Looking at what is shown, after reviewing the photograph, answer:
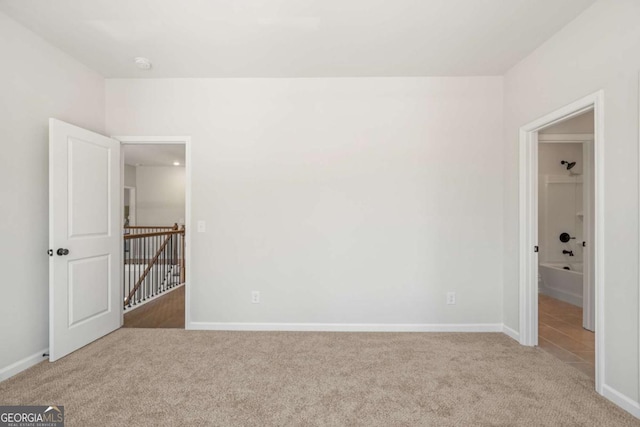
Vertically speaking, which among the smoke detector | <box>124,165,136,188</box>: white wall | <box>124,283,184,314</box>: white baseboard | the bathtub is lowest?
<box>124,283,184,314</box>: white baseboard

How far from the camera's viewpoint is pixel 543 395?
2.07m

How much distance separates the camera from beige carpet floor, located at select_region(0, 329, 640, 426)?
1839mm

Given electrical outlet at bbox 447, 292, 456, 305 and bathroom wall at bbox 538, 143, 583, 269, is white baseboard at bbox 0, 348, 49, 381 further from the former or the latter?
bathroom wall at bbox 538, 143, 583, 269

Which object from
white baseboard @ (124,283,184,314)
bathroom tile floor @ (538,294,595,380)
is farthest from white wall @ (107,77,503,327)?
white baseboard @ (124,283,184,314)

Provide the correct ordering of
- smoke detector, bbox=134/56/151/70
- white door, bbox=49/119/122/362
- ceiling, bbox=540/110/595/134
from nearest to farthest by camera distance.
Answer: white door, bbox=49/119/122/362 < smoke detector, bbox=134/56/151/70 < ceiling, bbox=540/110/595/134

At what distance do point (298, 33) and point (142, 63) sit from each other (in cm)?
157

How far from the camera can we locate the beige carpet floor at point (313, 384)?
1839mm

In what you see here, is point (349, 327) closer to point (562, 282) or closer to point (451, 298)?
point (451, 298)

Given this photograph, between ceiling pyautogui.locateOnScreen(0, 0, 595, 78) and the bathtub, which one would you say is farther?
the bathtub

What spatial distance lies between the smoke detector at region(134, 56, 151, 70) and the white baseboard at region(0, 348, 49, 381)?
2.65 meters

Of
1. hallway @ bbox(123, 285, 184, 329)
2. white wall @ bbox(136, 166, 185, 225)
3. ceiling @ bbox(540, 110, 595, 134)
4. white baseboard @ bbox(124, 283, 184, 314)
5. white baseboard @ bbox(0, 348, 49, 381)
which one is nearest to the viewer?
white baseboard @ bbox(0, 348, 49, 381)

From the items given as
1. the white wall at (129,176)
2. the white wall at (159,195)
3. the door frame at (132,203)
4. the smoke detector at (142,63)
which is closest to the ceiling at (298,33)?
the smoke detector at (142,63)

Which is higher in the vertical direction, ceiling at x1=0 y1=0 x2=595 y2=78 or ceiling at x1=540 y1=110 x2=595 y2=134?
ceiling at x1=0 y1=0 x2=595 y2=78

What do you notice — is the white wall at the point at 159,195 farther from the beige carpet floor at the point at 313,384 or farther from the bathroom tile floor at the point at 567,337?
the bathroom tile floor at the point at 567,337
